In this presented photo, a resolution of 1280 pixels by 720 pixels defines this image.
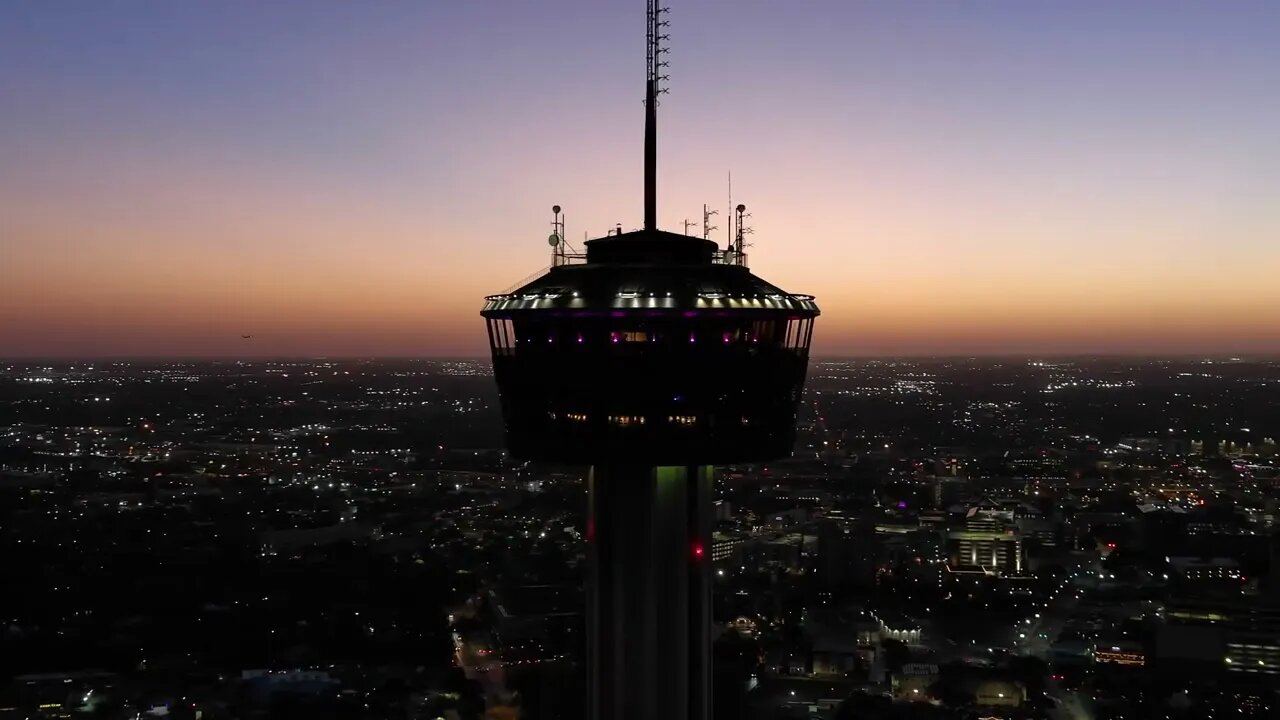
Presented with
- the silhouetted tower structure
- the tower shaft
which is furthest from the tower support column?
the tower shaft

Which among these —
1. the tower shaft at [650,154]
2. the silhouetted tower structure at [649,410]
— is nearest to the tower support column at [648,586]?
the silhouetted tower structure at [649,410]

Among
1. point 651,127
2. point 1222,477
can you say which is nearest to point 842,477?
point 1222,477

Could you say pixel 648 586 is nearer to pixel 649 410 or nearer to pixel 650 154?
pixel 649 410

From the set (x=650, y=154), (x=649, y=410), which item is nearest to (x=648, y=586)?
(x=649, y=410)

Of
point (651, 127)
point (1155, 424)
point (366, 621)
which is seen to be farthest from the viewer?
point (1155, 424)

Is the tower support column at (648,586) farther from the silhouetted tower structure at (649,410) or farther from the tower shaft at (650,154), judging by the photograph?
the tower shaft at (650,154)

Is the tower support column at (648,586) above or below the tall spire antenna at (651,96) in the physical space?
below

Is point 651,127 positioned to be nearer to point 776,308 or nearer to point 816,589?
point 776,308
